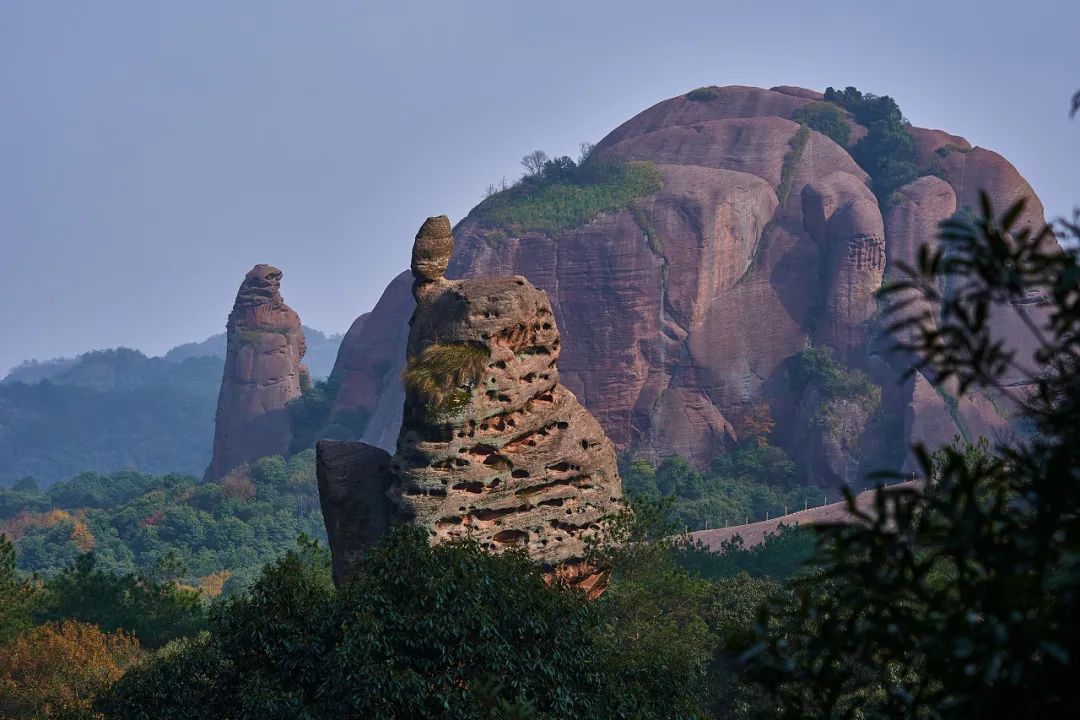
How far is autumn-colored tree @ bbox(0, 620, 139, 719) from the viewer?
72.7ft

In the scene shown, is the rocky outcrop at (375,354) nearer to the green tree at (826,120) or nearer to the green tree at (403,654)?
the green tree at (826,120)

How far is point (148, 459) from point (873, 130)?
100595 millimetres

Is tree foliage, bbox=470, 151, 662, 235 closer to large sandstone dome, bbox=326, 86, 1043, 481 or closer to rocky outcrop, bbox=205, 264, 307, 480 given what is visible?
large sandstone dome, bbox=326, 86, 1043, 481

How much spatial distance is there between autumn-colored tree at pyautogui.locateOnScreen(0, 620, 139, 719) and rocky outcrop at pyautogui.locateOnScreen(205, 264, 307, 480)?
51044mm

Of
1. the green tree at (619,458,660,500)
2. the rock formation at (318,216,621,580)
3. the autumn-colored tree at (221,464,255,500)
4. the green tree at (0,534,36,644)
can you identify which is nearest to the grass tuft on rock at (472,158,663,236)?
the green tree at (619,458,660,500)

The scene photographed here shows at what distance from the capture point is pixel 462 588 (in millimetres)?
14031

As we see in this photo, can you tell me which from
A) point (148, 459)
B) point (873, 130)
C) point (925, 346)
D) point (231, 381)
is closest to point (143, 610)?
point (925, 346)

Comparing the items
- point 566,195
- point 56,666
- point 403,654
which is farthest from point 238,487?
point 403,654

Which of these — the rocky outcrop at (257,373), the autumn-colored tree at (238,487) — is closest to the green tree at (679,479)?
the autumn-colored tree at (238,487)

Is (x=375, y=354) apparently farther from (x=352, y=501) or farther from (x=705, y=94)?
(x=352, y=501)

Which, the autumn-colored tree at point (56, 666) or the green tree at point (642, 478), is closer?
the autumn-colored tree at point (56, 666)

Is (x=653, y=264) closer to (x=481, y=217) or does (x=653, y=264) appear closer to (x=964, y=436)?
(x=481, y=217)

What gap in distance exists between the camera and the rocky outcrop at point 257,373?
76688mm

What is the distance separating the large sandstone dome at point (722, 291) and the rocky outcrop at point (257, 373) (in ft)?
35.9
